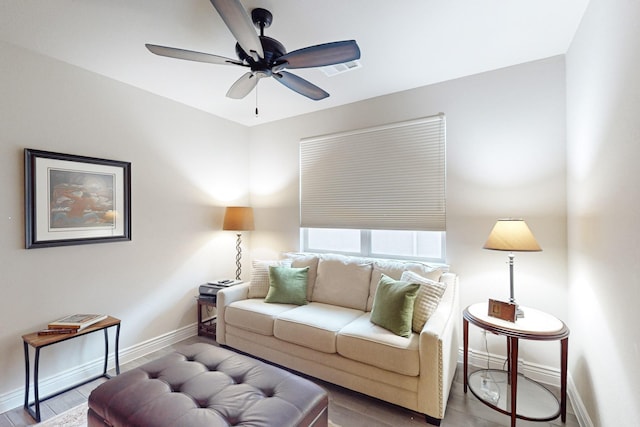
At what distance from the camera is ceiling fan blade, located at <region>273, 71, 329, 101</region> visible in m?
1.99

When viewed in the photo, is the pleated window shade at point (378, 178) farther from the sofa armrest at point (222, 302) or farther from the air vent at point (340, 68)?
the sofa armrest at point (222, 302)

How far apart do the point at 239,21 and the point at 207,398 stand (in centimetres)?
186

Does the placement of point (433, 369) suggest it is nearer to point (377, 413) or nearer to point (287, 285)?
point (377, 413)

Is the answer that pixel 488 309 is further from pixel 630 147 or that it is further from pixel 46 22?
pixel 46 22

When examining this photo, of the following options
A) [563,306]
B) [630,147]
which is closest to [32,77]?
[630,147]

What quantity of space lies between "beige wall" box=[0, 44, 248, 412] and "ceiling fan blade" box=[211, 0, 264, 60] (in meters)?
1.84

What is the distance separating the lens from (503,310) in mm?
1999

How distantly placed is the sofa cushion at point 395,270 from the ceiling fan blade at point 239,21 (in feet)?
6.87

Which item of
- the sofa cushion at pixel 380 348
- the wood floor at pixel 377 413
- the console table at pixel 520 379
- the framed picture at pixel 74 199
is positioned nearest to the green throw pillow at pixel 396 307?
the sofa cushion at pixel 380 348

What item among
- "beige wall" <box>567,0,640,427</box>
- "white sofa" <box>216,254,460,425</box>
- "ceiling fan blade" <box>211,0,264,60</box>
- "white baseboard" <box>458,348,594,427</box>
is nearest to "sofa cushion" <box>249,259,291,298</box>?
"white sofa" <box>216,254,460,425</box>

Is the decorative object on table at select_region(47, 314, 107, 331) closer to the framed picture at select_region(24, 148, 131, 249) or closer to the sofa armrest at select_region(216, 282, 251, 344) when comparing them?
the framed picture at select_region(24, 148, 131, 249)

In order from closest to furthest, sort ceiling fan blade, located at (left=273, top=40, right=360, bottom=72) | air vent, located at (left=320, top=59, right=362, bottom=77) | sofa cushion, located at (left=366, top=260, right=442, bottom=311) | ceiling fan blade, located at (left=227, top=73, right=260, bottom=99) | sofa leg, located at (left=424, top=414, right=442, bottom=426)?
1. ceiling fan blade, located at (left=273, top=40, right=360, bottom=72)
2. sofa leg, located at (left=424, top=414, right=442, bottom=426)
3. ceiling fan blade, located at (left=227, top=73, right=260, bottom=99)
4. air vent, located at (left=320, top=59, right=362, bottom=77)
5. sofa cushion, located at (left=366, top=260, right=442, bottom=311)

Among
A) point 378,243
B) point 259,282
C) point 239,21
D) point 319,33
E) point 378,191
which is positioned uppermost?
point 319,33

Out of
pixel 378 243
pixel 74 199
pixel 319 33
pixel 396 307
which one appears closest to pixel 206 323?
pixel 74 199
